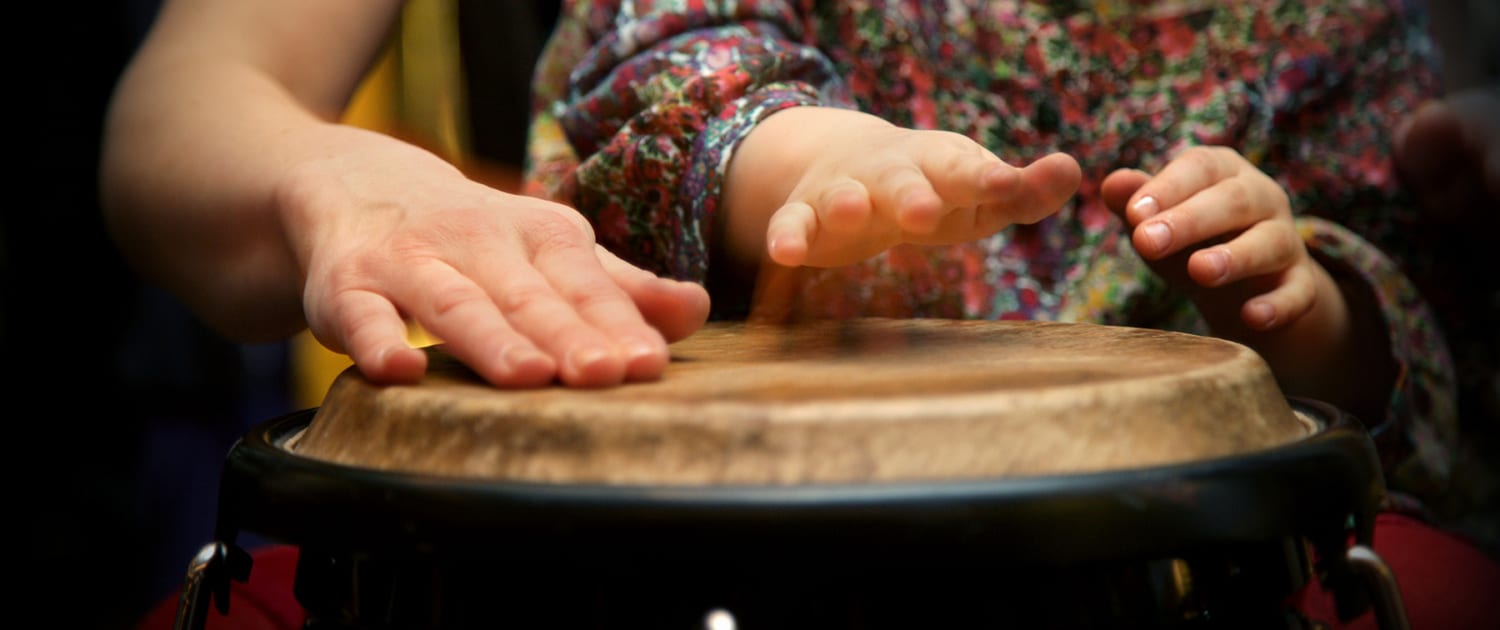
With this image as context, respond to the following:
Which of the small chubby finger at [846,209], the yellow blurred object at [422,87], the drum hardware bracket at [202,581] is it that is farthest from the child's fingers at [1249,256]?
the yellow blurred object at [422,87]

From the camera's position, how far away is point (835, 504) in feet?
1.02

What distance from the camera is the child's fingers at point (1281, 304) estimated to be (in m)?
0.64

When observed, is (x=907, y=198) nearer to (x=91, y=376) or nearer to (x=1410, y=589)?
(x=1410, y=589)

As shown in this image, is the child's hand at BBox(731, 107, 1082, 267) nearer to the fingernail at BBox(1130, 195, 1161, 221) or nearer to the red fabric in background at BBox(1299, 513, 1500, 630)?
the fingernail at BBox(1130, 195, 1161, 221)

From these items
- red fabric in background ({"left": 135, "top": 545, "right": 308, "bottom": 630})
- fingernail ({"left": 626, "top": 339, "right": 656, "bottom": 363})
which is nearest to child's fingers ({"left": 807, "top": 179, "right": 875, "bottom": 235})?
fingernail ({"left": 626, "top": 339, "right": 656, "bottom": 363})

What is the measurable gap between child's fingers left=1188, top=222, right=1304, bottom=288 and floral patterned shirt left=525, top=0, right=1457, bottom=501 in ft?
0.36

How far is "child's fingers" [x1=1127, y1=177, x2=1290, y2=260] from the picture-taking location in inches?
23.3

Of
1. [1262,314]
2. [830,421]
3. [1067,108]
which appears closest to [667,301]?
[830,421]

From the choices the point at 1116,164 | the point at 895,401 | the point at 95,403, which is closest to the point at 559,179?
the point at 1116,164

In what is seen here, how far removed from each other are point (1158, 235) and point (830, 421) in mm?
325

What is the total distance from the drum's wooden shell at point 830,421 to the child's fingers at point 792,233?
0.16 feet

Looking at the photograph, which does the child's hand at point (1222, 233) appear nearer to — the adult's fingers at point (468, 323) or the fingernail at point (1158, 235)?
the fingernail at point (1158, 235)

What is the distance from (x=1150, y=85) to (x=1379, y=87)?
0.56ft

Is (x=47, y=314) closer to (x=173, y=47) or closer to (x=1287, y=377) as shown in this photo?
(x=173, y=47)
